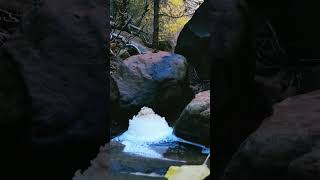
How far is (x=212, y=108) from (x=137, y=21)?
49.2ft

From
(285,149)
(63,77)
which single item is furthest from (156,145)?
(285,149)

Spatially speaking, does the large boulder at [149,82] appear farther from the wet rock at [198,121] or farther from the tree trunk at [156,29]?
the tree trunk at [156,29]

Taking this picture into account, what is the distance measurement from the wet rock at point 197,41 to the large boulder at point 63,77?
32.0 ft

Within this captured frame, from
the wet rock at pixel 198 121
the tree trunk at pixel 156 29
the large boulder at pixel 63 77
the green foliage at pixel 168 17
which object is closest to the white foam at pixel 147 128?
the wet rock at pixel 198 121

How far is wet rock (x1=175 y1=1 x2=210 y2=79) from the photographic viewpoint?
567 inches

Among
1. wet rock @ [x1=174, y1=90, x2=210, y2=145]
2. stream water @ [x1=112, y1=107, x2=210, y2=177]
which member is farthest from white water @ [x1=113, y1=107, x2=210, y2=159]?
wet rock @ [x1=174, y1=90, x2=210, y2=145]

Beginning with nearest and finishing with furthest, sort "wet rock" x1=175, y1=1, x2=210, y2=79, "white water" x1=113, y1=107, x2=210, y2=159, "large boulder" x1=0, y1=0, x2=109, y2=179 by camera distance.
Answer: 1. "large boulder" x1=0, y1=0, x2=109, y2=179
2. "white water" x1=113, y1=107, x2=210, y2=159
3. "wet rock" x1=175, y1=1, x2=210, y2=79

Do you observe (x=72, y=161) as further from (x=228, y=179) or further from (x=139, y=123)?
Result: (x=139, y=123)

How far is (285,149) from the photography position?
9.38 ft

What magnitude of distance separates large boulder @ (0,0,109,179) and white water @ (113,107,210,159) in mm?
5527

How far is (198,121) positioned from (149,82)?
6.20 feet

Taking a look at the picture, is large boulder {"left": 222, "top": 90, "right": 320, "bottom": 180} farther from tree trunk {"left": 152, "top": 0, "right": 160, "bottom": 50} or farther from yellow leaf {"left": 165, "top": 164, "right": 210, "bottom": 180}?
tree trunk {"left": 152, "top": 0, "right": 160, "bottom": 50}

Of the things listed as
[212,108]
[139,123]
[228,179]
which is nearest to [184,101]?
[139,123]

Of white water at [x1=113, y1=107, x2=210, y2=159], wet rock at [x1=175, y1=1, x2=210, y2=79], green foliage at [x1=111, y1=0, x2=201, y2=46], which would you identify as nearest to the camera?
white water at [x1=113, y1=107, x2=210, y2=159]
